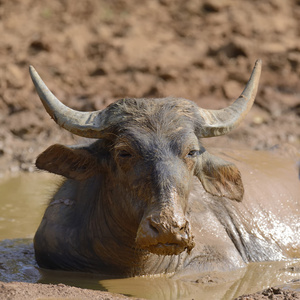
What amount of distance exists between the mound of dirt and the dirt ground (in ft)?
0.07

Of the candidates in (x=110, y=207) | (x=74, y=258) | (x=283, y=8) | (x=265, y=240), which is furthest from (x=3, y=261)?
(x=283, y=8)

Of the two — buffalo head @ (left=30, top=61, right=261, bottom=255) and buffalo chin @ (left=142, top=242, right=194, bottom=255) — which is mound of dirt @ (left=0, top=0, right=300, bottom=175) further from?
buffalo chin @ (left=142, top=242, right=194, bottom=255)

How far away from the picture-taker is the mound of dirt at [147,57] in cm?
1366

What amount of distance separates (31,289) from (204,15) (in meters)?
12.1

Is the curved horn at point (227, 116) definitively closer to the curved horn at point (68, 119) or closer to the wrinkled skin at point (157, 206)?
the wrinkled skin at point (157, 206)

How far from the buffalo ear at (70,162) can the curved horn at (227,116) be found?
3.57 feet

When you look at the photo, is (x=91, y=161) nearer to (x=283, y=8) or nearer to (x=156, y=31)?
(x=156, y=31)

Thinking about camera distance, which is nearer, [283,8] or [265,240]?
[265,240]

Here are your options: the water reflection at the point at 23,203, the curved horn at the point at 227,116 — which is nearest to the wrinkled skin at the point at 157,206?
the curved horn at the point at 227,116

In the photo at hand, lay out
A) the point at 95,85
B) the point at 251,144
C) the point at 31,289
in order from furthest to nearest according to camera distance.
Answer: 1. the point at 95,85
2. the point at 251,144
3. the point at 31,289

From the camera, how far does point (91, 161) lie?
20.7ft

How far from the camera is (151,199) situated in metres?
5.43

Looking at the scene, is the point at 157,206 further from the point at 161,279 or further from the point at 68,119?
the point at 161,279

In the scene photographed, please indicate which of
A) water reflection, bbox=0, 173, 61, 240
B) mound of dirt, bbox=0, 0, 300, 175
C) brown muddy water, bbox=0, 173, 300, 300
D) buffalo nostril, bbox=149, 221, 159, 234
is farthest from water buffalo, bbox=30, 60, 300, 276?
mound of dirt, bbox=0, 0, 300, 175
